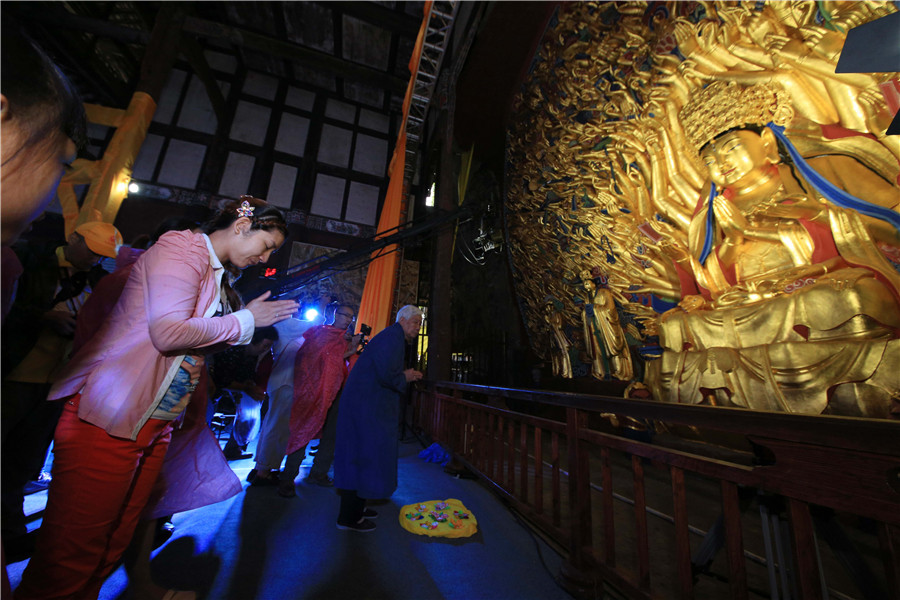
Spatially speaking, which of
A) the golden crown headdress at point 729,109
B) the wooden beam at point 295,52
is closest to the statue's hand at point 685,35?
the golden crown headdress at point 729,109

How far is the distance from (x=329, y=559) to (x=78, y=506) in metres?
1.03

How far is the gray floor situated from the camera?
1.31 meters

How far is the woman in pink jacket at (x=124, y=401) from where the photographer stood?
0.79 m

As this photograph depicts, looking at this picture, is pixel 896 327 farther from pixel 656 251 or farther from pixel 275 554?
pixel 275 554

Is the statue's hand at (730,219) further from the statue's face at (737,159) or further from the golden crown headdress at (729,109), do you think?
the golden crown headdress at (729,109)

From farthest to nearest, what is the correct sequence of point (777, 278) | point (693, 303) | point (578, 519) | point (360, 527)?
1. point (693, 303)
2. point (777, 278)
3. point (360, 527)
4. point (578, 519)

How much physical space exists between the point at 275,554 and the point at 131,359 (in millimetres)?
1180

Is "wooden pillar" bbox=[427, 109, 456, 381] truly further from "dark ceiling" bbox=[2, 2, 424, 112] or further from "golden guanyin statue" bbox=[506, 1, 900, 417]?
"dark ceiling" bbox=[2, 2, 424, 112]

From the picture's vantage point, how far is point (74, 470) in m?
0.81

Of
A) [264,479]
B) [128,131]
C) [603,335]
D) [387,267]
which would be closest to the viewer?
[264,479]

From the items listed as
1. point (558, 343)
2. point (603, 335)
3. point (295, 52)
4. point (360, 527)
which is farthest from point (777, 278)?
point (295, 52)

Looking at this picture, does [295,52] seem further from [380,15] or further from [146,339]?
[146,339]

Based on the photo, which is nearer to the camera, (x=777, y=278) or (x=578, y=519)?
(x=578, y=519)

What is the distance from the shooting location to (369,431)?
6.07 ft
